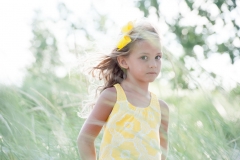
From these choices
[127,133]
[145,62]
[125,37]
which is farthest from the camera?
[125,37]

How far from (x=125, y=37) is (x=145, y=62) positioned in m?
0.19

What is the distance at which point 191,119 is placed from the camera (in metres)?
2.22

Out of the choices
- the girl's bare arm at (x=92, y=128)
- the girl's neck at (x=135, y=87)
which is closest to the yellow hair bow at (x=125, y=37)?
the girl's neck at (x=135, y=87)

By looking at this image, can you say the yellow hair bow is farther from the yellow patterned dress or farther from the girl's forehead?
the yellow patterned dress

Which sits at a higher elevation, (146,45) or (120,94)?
(146,45)

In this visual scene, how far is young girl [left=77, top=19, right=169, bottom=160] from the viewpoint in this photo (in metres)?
2.30

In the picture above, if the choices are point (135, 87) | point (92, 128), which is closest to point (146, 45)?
point (135, 87)

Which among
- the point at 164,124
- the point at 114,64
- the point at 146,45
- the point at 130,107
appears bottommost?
the point at 164,124

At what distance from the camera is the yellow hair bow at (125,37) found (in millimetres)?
2508

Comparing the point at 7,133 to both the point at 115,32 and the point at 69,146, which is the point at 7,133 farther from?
the point at 115,32

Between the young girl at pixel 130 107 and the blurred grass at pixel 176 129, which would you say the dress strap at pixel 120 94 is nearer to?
the young girl at pixel 130 107

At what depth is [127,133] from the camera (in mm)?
2297

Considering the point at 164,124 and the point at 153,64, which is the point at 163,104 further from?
the point at 153,64

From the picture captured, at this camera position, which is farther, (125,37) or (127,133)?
(125,37)
